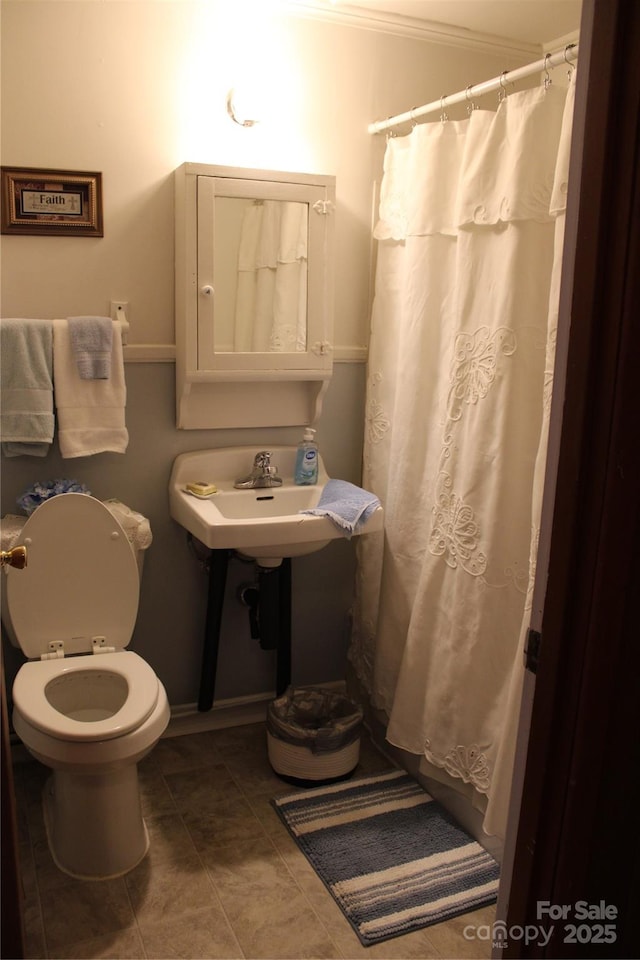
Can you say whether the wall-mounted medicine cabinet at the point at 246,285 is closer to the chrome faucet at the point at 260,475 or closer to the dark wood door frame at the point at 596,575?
the chrome faucet at the point at 260,475

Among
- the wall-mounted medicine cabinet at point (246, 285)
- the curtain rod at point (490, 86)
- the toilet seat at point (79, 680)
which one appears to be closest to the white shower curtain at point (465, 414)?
the curtain rod at point (490, 86)

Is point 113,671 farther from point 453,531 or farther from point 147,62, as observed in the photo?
point 147,62

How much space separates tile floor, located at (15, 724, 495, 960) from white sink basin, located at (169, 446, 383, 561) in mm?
778

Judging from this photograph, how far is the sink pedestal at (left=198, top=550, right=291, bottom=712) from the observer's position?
266 centimetres

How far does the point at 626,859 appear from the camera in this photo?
44.7 inches

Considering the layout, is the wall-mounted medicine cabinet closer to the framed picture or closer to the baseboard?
the framed picture

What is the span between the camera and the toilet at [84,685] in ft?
6.65

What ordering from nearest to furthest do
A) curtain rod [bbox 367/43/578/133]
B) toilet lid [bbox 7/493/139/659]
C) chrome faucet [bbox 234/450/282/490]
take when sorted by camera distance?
curtain rod [bbox 367/43/578/133] → toilet lid [bbox 7/493/139/659] → chrome faucet [bbox 234/450/282/490]

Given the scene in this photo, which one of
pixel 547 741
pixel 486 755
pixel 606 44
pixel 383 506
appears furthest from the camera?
pixel 383 506

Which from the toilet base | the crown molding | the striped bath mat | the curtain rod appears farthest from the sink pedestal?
the crown molding

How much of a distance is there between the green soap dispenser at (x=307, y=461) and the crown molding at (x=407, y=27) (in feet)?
4.27

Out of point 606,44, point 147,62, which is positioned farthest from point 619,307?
point 147,62

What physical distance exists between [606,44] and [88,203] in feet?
5.84

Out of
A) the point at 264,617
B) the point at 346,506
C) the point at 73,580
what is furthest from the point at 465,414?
the point at 73,580
